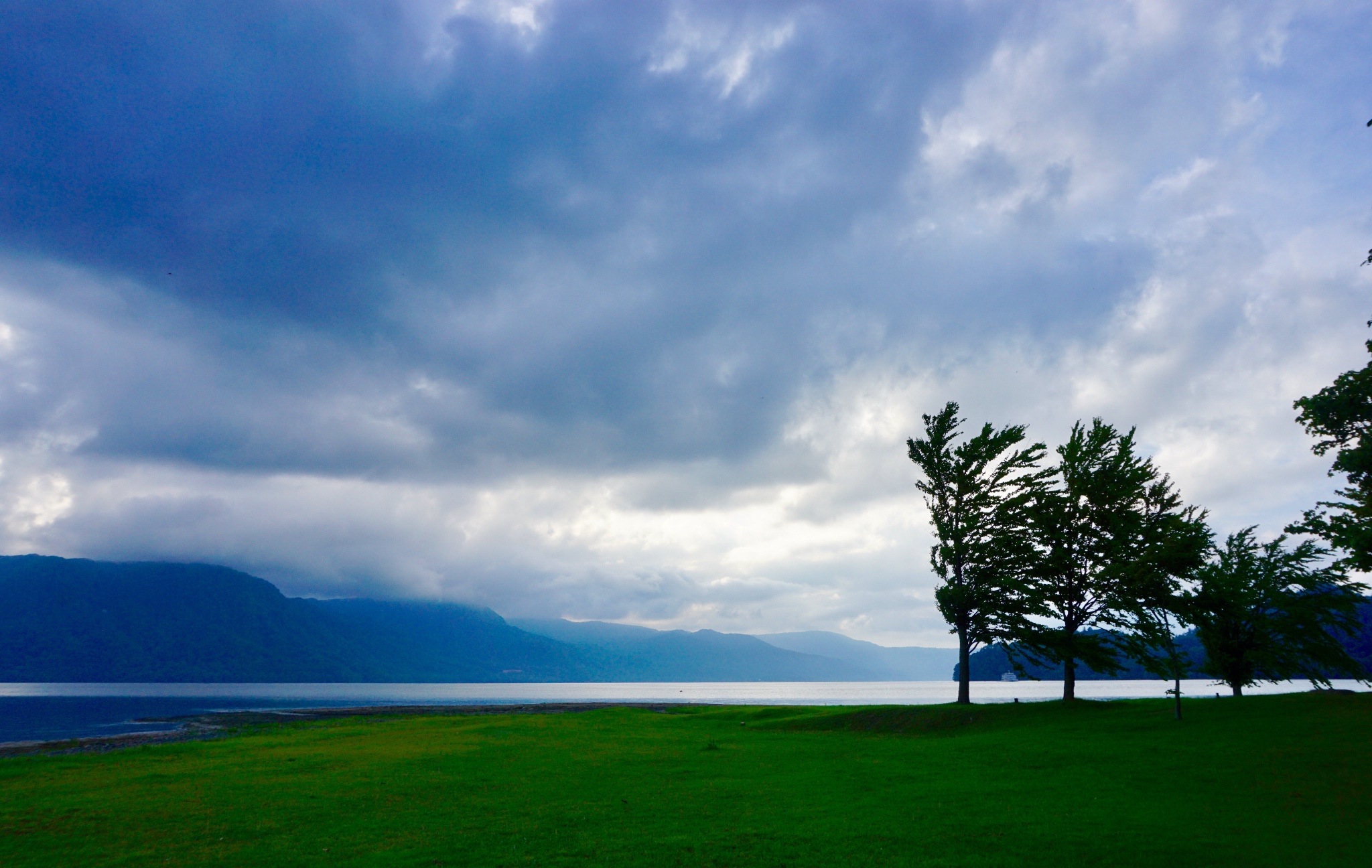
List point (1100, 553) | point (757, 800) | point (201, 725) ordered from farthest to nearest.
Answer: point (201, 725) < point (1100, 553) < point (757, 800)

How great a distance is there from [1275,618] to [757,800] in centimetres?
4904

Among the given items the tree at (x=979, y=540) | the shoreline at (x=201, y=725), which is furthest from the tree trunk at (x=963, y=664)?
the shoreline at (x=201, y=725)

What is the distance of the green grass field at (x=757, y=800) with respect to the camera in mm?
16172

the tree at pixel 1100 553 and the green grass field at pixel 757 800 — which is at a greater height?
the tree at pixel 1100 553

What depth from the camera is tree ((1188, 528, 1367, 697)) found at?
49156mm

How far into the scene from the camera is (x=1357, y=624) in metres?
50.0

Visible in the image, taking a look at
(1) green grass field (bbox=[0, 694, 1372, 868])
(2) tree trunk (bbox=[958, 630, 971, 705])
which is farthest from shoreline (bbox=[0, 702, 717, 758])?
(2) tree trunk (bbox=[958, 630, 971, 705])

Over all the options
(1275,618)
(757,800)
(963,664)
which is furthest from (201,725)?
(1275,618)

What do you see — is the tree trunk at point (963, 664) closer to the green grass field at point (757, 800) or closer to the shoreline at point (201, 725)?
the green grass field at point (757, 800)

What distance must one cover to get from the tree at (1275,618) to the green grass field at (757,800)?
10.5 meters

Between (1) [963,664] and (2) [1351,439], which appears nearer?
(2) [1351,439]

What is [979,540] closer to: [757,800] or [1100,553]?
[1100,553]

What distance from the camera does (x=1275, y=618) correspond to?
1984 inches

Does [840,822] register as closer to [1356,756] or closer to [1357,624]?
[1356,756]
